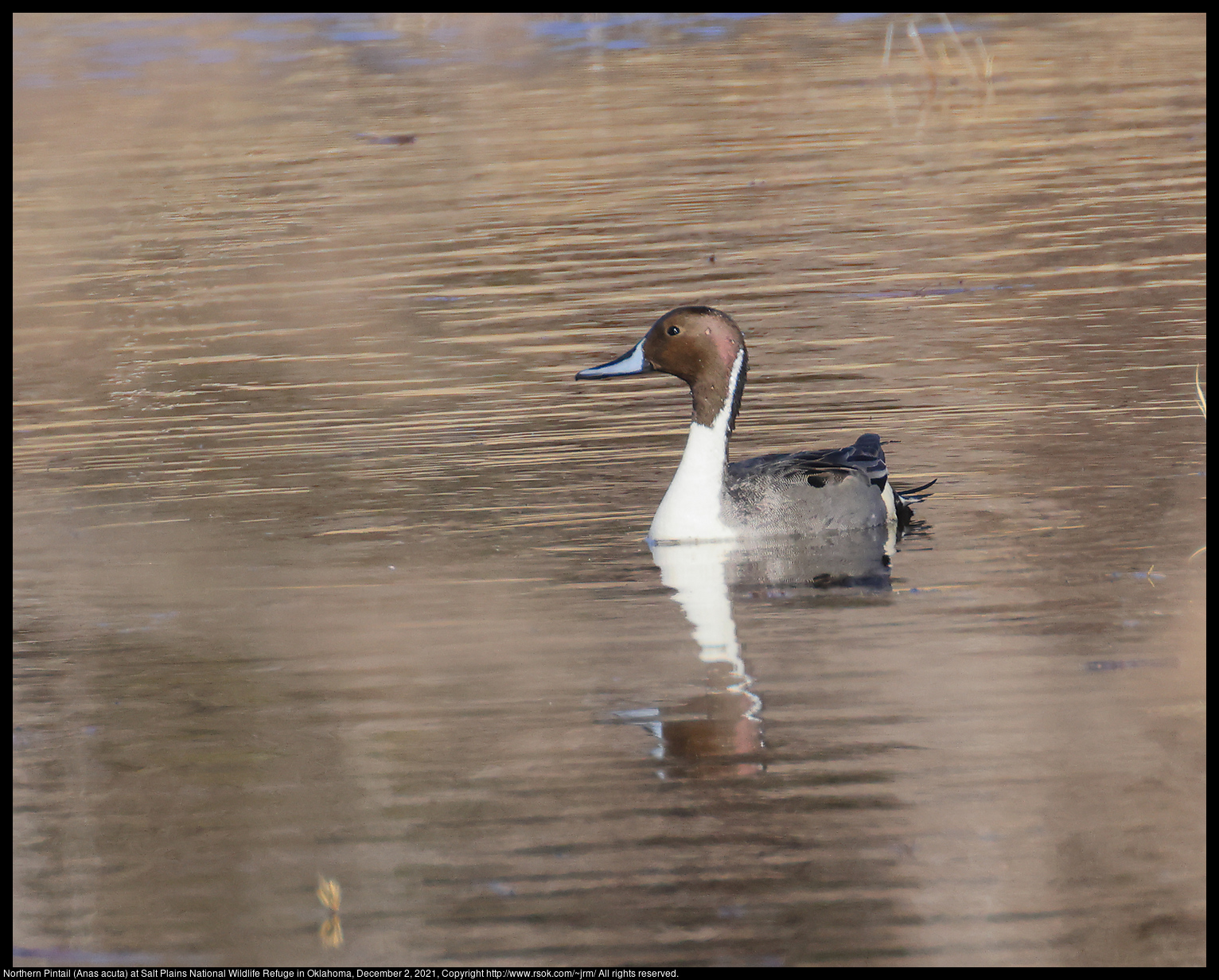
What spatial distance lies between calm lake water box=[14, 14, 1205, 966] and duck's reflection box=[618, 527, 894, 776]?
0.03m

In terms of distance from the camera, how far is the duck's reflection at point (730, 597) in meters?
5.90

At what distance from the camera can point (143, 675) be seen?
7.01 meters

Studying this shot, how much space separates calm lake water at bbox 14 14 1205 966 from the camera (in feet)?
16.5

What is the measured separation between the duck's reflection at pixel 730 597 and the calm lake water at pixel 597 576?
0.03 metres

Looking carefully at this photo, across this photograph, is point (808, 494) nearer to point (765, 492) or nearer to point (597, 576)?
point (765, 492)

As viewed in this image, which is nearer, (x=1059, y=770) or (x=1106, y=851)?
(x=1106, y=851)

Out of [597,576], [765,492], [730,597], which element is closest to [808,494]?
[765,492]

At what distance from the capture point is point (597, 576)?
795 cm

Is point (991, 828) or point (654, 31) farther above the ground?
point (991, 828)

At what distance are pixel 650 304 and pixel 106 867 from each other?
9030mm

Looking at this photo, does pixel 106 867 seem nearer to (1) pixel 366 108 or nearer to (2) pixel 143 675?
(2) pixel 143 675

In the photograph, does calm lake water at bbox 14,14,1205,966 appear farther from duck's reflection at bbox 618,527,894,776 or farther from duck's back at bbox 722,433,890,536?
duck's back at bbox 722,433,890,536

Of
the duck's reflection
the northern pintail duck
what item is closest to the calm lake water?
the duck's reflection

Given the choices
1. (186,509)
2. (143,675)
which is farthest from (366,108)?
(143,675)
